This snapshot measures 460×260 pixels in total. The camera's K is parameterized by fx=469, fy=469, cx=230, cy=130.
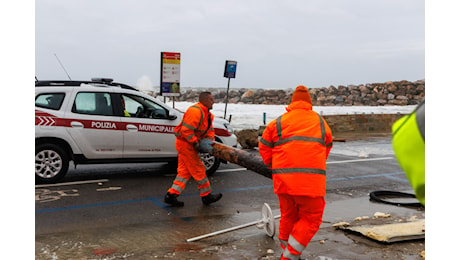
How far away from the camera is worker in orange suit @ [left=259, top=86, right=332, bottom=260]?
4109mm

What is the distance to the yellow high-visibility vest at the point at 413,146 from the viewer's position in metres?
1.59

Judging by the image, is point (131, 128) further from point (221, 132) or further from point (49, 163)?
point (221, 132)

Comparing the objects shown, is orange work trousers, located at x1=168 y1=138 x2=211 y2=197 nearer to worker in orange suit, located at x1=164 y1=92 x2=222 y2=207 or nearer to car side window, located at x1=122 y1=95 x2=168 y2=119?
worker in orange suit, located at x1=164 y1=92 x2=222 y2=207

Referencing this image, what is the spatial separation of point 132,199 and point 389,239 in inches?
164

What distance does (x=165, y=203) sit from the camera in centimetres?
747

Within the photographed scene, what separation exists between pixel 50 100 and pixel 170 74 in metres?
6.70

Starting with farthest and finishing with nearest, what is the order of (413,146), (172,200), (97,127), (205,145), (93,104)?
1. (93,104)
2. (97,127)
3. (172,200)
4. (205,145)
5. (413,146)

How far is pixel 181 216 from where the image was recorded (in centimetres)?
675

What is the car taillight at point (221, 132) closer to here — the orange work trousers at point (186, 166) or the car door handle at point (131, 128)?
the car door handle at point (131, 128)

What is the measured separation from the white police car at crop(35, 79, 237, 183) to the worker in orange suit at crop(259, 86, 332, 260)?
5176mm

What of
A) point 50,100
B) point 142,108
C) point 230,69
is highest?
point 230,69

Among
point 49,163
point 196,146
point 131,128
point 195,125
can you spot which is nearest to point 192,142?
point 196,146

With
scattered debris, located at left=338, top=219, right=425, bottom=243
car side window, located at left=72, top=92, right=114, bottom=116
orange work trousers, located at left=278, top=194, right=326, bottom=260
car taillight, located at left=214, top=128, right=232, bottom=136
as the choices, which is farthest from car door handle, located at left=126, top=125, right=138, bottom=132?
orange work trousers, located at left=278, top=194, right=326, bottom=260

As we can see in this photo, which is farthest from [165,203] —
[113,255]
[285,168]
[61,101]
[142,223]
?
[285,168]
